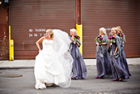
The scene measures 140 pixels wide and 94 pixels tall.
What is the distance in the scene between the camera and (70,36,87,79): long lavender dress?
9.52 meters

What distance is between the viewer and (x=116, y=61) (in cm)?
924

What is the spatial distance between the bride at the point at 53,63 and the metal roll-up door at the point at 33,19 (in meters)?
7.66

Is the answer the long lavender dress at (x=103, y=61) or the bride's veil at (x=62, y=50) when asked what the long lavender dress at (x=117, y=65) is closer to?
the long lavender dress at (x=103, y=61)

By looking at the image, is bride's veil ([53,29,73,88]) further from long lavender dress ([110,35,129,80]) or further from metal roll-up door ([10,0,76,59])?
metal roll-up door ([10,0,76,59])

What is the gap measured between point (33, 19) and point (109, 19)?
502 cm

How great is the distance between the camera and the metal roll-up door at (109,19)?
15930 mm

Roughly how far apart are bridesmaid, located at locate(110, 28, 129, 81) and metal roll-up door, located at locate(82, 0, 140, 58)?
6.61 metres

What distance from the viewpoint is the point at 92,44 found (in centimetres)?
1602

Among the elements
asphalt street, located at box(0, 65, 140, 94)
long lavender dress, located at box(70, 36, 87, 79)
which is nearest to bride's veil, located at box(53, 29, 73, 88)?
asphalt street, located at box(0, 65, 140, 94)

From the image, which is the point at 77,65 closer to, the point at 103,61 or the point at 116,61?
the point at 103,61

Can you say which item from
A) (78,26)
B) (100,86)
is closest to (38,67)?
(100,86)

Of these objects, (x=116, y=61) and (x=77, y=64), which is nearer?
(x=116, y=61)

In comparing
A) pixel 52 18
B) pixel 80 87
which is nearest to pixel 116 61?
pixel 80 87

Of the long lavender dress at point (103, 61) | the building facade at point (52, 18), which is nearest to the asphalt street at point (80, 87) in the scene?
the long lavender dress at point (103, 61)
